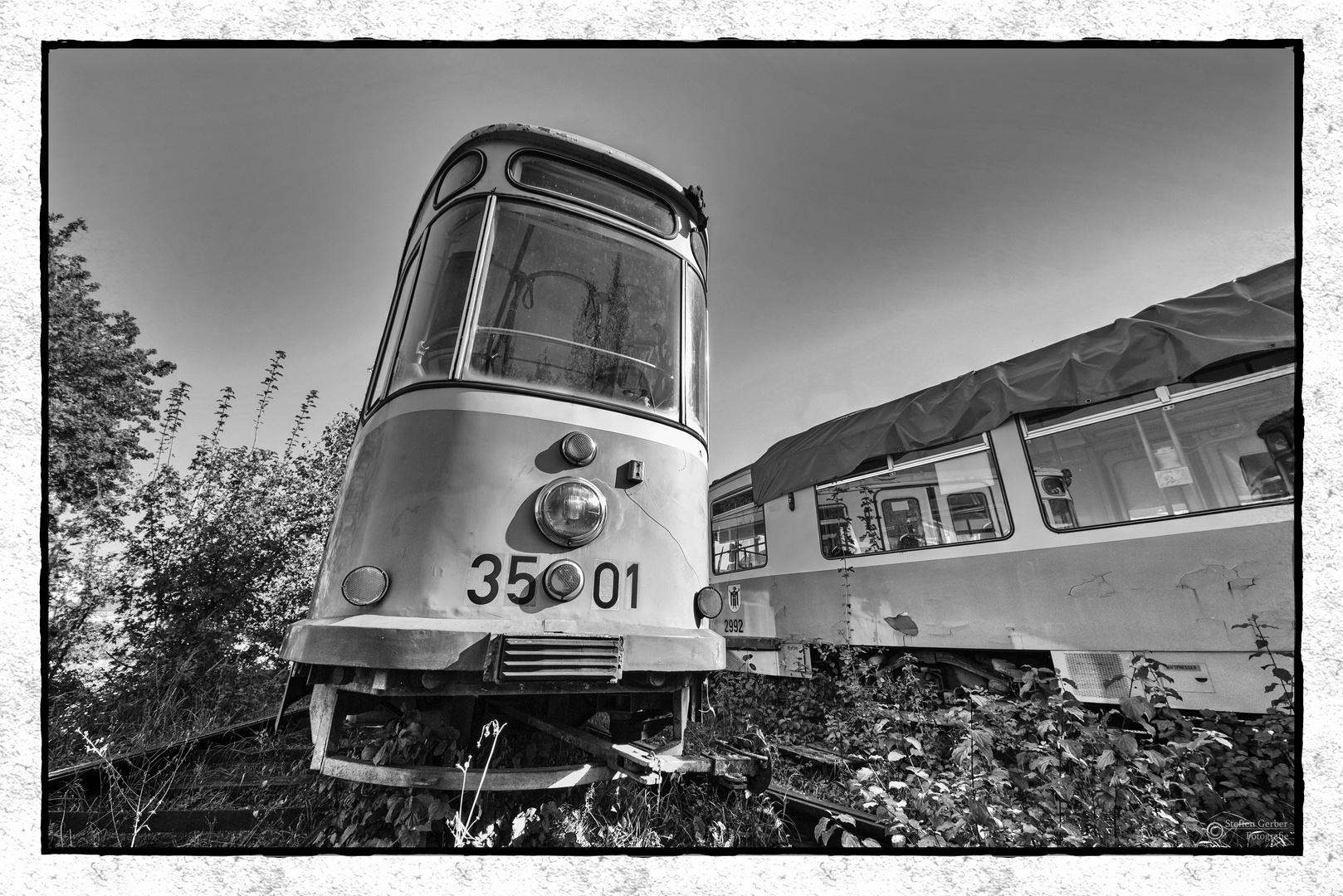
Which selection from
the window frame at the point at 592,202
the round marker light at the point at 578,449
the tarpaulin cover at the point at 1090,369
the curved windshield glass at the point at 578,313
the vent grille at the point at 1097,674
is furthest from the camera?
the vent grille at the point at 1097,674

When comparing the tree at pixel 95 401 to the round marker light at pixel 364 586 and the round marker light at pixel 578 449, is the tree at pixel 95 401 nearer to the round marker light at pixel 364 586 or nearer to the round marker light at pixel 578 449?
the round marker light at pixel 364 586

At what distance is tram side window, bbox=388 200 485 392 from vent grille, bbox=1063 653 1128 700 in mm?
4014

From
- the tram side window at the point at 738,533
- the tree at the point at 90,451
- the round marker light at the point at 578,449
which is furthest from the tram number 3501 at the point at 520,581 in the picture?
the tram side window at the point at 738,533

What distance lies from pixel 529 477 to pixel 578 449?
0.77 feet

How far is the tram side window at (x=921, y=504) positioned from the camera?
423 centimetres

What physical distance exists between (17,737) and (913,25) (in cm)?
306

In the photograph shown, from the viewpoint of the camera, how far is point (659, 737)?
264cm

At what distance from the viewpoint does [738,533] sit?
6.94 m

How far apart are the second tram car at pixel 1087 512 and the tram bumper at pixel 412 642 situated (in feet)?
8.22

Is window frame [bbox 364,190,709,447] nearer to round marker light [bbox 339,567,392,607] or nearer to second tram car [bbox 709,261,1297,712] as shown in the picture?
round marker light [bbox 339,567,392,607]

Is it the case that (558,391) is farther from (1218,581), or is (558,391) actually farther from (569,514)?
→ (1218,581)

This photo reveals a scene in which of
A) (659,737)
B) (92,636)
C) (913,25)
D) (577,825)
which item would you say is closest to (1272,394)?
(913,25)

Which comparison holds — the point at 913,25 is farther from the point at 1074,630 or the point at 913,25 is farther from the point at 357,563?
the point at 1074,630

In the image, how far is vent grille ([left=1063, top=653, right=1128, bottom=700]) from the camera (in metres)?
3.39
